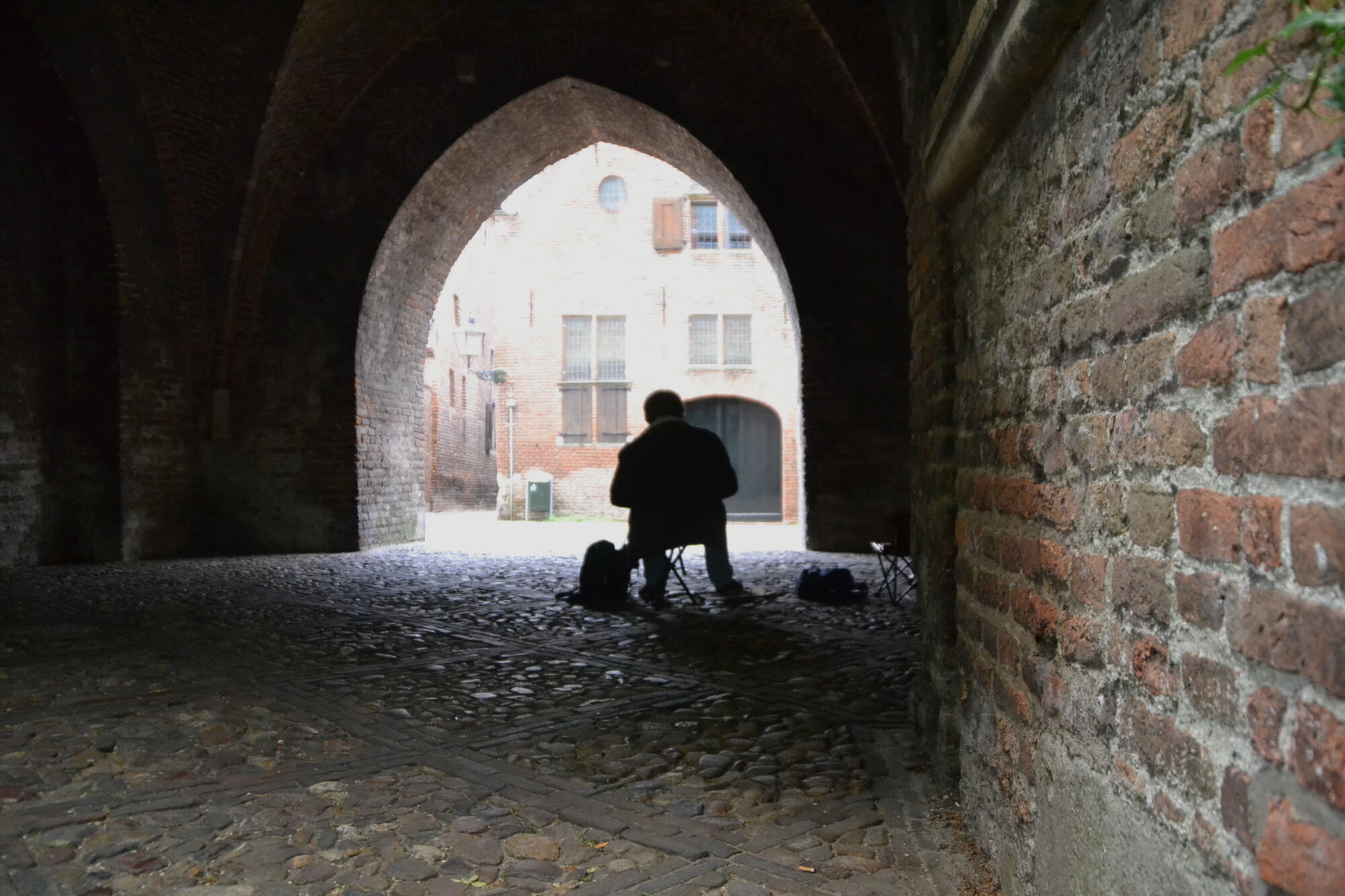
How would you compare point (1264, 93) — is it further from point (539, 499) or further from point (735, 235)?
point (735, 235)

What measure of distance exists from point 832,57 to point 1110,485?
9.43 meters

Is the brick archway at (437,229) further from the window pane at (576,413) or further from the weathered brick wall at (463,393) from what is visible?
the weathered brick wall at (463,393)

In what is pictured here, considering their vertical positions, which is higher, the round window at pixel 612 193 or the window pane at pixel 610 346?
the round window at pixel 612 193

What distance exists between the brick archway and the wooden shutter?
381 inches

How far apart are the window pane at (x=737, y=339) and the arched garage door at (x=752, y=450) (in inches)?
34.8

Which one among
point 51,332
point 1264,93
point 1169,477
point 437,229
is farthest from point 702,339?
point 1264,93

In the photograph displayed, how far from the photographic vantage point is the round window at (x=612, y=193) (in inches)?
895

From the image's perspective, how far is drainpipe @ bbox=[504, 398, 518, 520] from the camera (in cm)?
2205

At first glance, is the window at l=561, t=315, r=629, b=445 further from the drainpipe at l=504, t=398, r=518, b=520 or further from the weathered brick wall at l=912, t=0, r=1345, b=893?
the weathered brick wall at l=912, t=0, r=1345, b=893

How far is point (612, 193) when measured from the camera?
74.9 ft

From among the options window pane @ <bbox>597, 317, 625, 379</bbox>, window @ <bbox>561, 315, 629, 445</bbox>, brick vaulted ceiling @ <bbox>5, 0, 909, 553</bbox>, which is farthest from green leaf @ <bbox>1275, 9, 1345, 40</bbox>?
window pane @ <bbox>597, 317, 625, 379</bbox>

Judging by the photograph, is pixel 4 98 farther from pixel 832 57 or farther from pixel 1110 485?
pixel 1110 485

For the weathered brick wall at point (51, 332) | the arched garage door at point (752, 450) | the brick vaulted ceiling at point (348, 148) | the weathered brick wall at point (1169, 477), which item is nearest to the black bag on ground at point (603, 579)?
the brick vaulted ceiling at point (348, 148)

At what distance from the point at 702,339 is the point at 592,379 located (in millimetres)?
2570
